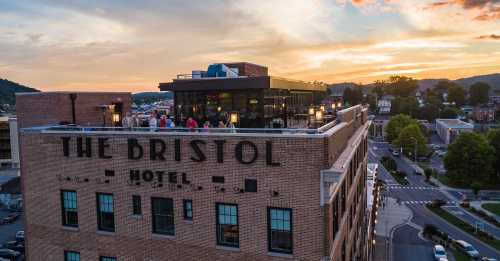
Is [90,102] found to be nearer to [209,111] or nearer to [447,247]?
[209,111]

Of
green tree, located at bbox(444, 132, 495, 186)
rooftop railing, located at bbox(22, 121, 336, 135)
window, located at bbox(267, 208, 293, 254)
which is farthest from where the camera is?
green tree, located at bbox(444, 132, 495, 186)

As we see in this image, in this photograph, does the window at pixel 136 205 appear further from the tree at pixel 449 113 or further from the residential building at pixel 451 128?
the tree at pixel 449 113

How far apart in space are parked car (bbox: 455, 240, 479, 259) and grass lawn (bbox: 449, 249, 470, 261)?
18.4 inches

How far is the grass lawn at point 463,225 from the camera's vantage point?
182 feet

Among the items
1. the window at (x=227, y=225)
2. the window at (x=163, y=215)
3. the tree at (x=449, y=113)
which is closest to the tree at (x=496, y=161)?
the window at (x=227, y=225)

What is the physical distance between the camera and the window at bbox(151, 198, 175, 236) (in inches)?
675

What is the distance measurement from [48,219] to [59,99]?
19.7 feet

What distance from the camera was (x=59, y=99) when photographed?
68.1 feet

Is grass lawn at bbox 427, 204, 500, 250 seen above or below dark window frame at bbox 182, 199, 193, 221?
below

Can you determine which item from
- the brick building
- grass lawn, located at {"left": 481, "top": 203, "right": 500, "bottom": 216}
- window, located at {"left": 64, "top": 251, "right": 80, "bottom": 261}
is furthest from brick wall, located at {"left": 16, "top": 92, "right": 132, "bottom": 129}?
grass lawn, located at {"left": 481, "top": 203, "right": 500, "bottom": 216}

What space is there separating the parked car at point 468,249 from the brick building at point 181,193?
38057 mm

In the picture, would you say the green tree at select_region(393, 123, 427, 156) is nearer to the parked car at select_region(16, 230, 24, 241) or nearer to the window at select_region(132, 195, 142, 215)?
the parked car at select_region(16, 230, 24, 241)

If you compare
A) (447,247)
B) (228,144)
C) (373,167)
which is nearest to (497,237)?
(447,247)

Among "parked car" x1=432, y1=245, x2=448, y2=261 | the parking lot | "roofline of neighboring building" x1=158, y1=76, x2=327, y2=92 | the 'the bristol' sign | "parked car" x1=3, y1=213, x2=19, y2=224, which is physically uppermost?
"roofline of neighboring building" x1=158, y1=76, x2=327, y2=92
